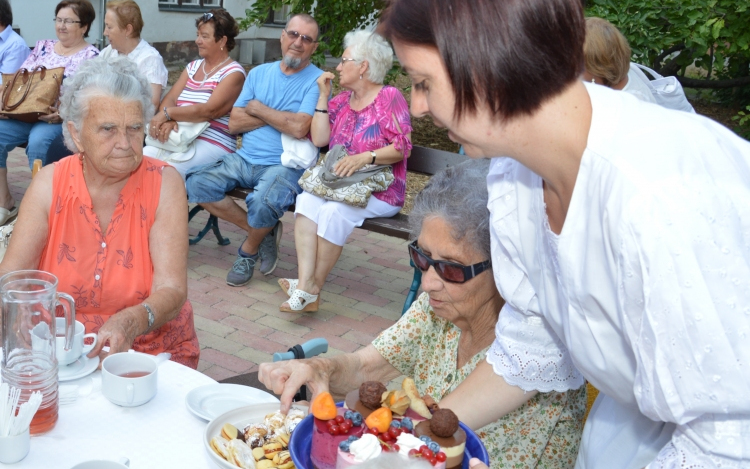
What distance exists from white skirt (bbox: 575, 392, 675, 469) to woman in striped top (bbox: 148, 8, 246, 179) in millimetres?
4168

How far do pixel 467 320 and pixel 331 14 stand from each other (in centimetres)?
636

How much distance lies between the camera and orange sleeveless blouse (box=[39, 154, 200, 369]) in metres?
2.49

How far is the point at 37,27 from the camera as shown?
453 inches

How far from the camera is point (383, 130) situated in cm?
478

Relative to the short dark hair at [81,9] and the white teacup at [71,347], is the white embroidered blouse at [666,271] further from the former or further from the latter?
the short dark hair at [81,9]

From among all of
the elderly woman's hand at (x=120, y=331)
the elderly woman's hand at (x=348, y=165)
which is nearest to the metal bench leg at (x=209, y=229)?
the elderly woman's hand at (x=348, y=165)

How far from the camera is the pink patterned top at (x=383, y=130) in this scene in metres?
4.77

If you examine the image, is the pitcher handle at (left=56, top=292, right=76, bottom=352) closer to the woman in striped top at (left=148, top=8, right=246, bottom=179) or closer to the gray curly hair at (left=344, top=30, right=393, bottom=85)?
the gray curly hair at (left=344, top=30, right=393, bottom=85)

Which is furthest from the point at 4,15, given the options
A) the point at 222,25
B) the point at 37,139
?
the point at 222,25

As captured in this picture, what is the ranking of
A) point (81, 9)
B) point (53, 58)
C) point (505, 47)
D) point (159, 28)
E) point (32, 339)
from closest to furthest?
1. point (505, 47)
2. point (32, 339)
3. point (53, 58)
4. point (81, 9)
5. point (159, 28)

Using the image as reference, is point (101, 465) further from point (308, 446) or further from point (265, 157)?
point (265, 157)

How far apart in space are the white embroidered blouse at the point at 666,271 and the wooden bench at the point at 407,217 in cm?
288

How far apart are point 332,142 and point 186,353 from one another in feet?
8.45

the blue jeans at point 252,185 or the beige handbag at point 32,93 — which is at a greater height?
the beige handbag at point 32,93
